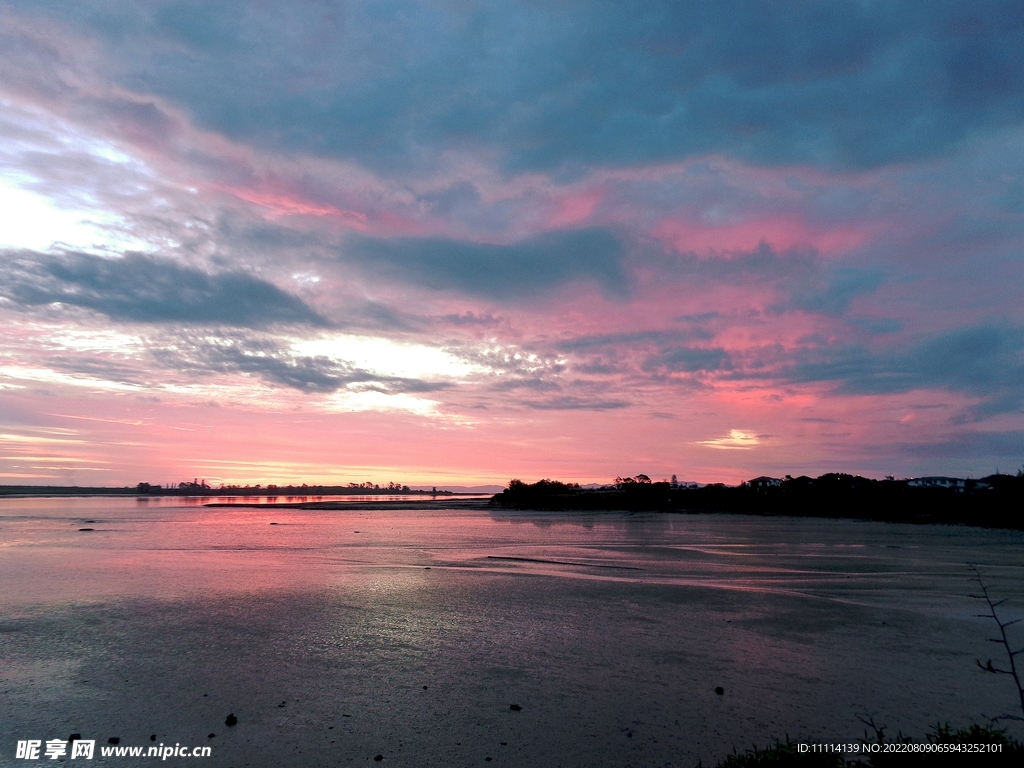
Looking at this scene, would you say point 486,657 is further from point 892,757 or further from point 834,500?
point 834,500

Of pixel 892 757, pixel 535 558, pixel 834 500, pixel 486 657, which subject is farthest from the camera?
pixel 834 500

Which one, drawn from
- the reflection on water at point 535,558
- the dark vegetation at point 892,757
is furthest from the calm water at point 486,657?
the dark vegetation at point 892,757

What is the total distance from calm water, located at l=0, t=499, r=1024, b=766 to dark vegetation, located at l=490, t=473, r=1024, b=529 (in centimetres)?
3570

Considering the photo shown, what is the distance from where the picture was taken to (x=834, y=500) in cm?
6488

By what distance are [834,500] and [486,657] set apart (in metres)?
66.1

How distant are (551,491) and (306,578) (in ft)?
285

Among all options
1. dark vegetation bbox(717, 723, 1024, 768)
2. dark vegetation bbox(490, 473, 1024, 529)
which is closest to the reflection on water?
dark vegetation bbox(717, 723, 1024, 768)

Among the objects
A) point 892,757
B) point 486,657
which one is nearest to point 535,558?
point 486,657

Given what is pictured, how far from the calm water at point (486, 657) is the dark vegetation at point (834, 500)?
117 feet

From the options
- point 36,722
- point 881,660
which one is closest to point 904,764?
point 881,660

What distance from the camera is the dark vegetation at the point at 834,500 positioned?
5010 centimetres

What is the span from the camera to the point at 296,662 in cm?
978

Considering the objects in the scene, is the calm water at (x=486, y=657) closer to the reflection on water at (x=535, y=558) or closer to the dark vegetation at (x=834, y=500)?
the reflection on water at (x=535, y=558)

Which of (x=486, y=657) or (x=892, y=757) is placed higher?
(x=892, y=757)
